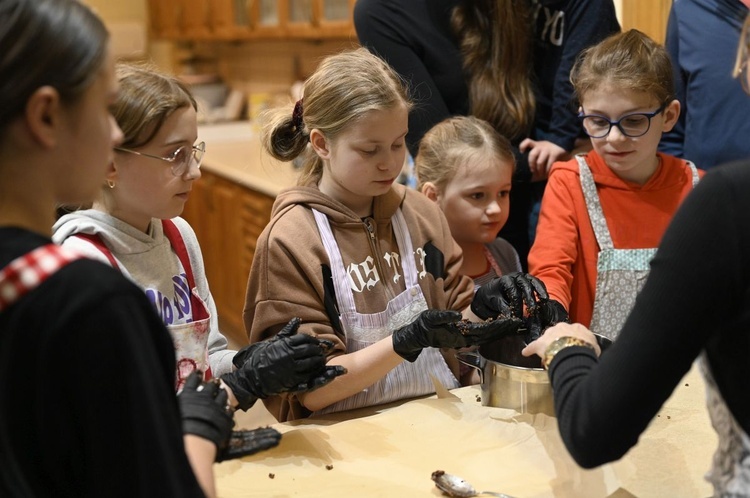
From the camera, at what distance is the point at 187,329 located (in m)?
1.42

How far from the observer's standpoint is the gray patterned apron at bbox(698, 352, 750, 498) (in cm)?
89

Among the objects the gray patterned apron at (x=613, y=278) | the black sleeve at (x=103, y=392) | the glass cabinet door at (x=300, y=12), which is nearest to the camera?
the black sleeve at (x=103, y=392)

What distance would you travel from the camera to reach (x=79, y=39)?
765 millimetres

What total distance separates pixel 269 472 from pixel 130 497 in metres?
0.55

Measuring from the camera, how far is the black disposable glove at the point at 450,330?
142cm

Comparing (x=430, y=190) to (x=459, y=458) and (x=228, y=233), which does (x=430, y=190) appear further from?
(x=228, y=233)

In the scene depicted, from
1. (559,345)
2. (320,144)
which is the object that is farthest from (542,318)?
(320,144)

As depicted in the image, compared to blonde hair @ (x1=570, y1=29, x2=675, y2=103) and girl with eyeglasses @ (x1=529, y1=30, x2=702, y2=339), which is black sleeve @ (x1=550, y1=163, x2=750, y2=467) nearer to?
girl with eyeglasses @ (x1=529, y1=30, x2=702, y2=339)

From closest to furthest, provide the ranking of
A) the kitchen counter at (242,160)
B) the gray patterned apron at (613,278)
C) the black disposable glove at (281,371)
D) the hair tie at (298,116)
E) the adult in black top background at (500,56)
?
the black disposable glove at (281,371) < the hair tie at (298,116) < the gray patterned apron at (613,278) < the adult in black top background at (500,56) < the kitchen counter at (242,160)

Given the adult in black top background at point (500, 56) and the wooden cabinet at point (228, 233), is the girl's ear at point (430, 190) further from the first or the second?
the wooden cabinet at point (228, 233)

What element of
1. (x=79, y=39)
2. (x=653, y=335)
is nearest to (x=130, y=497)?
(x=79, y=39)

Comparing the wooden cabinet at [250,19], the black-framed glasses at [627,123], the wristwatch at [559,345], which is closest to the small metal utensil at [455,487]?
the wristwatch at [559,345]

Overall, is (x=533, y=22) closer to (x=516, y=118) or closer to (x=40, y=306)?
(x=516, y=118)

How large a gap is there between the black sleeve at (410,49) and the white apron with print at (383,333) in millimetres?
578
